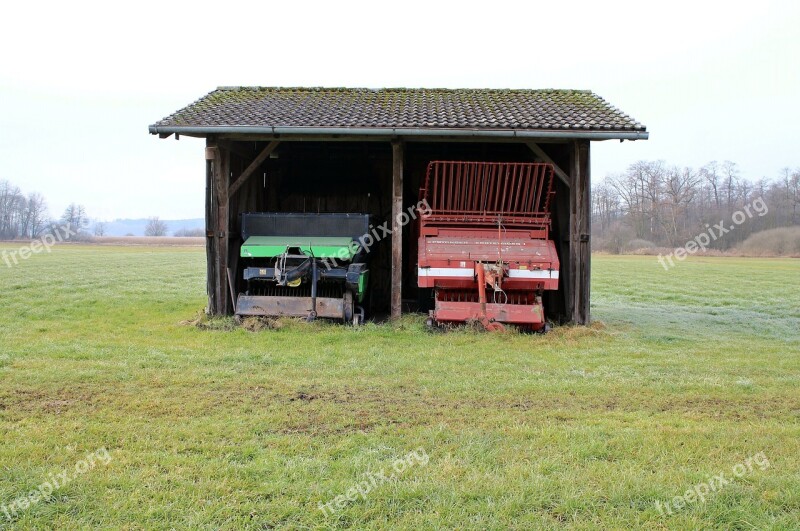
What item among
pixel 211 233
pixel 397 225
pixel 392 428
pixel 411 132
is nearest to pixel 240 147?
pixel 211 233

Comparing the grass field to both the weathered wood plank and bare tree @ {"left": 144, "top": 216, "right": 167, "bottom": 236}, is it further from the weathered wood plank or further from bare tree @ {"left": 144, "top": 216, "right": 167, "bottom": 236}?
bare tree @ {"left": 144, "top": 216, "right": 167, "bottom": 236}

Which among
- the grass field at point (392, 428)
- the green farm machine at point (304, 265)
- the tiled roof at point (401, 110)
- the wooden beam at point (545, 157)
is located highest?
the tiled roof at point (401, 110)

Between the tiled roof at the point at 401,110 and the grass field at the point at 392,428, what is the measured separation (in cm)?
323

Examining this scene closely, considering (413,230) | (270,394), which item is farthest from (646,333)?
(270,394)

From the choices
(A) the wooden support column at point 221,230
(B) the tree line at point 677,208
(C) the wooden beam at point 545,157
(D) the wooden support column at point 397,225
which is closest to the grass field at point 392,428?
(D) the wooden support column at point 397,225

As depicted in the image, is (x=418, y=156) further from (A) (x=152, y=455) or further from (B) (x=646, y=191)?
(B) (x=646, y=191)

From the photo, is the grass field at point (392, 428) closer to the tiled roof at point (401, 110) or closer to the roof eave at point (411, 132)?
the roof eave at point (411, 132)

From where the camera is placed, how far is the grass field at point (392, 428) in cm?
340

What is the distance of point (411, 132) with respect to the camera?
1005 cm

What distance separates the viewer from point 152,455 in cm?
411

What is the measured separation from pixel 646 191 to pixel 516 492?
209 ft

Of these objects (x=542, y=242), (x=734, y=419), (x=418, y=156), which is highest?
(x=418, y=156)

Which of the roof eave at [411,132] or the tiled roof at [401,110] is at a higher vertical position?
the tiled roof at [401,110]

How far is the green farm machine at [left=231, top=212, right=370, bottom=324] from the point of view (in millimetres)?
10023
